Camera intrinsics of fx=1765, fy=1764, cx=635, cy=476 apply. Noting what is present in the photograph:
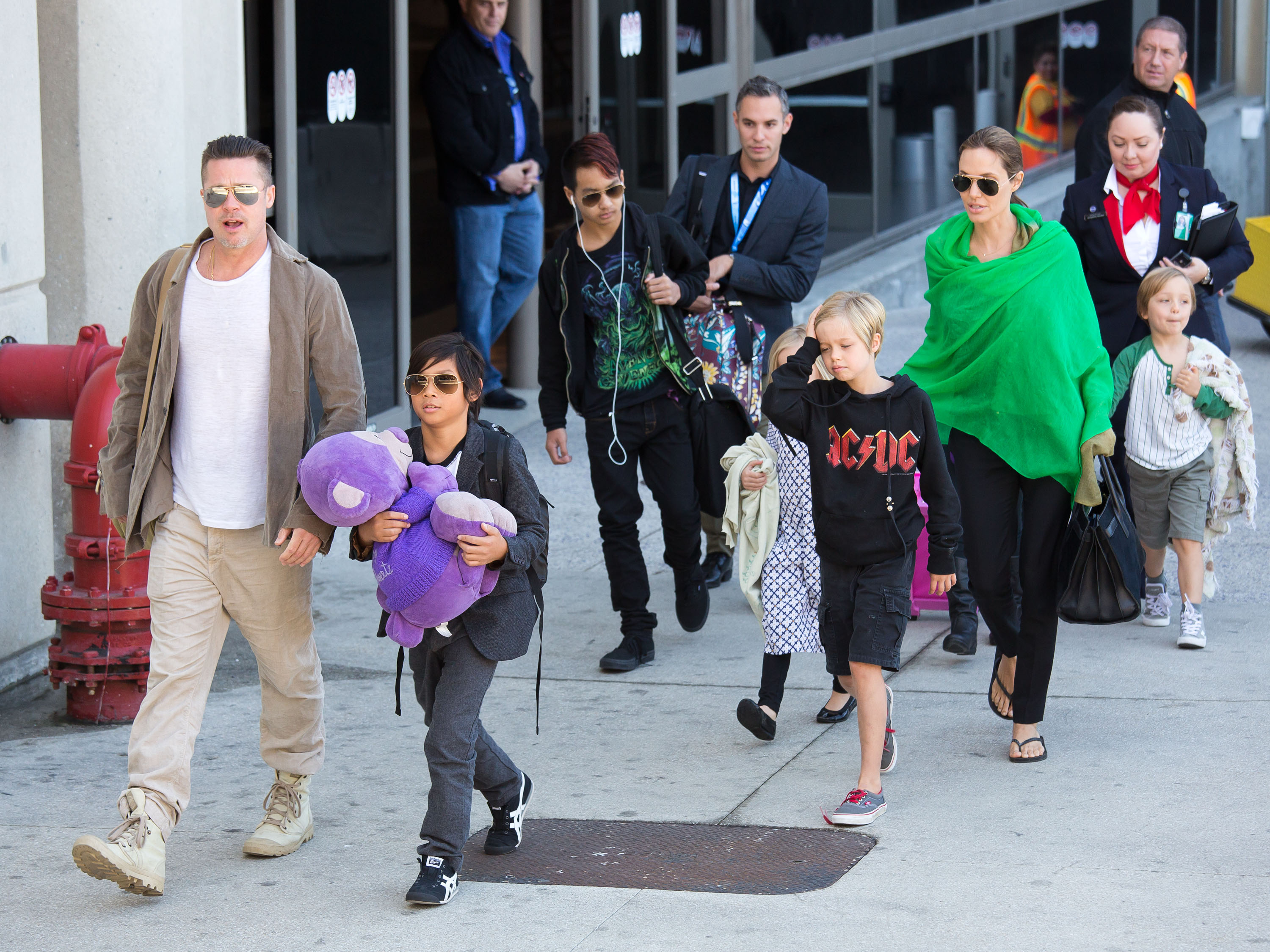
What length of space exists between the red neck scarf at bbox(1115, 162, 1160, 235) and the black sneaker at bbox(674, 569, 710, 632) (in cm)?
198

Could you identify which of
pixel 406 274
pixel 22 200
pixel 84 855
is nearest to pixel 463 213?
pixel 406 274

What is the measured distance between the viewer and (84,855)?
12.8ft

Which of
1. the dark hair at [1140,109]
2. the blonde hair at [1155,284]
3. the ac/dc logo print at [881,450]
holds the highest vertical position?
the dark hair at [1140,109]

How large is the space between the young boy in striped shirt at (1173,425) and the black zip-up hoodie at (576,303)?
155 centimetres

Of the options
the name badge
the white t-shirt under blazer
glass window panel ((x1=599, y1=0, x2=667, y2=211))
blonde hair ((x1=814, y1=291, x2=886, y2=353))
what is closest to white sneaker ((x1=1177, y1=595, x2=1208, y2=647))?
the name badge

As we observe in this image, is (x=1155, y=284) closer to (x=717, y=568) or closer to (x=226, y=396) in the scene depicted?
(x=717, y=568)

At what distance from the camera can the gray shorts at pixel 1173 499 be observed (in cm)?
624

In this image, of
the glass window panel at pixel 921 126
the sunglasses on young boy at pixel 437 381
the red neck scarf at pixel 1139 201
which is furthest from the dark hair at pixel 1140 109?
the glass window panel at pixel 921 126

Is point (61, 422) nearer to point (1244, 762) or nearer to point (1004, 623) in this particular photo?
point (1004, 623)

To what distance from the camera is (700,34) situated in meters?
11.8

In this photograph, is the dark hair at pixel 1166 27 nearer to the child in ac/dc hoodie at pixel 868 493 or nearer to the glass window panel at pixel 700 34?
the child in ac/dc hoodie at pixel 868 493

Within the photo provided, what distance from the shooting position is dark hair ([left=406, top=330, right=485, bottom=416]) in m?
Answer: 4.13

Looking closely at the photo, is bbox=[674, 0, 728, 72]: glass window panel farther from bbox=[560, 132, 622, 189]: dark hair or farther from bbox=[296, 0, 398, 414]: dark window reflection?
bbox=[560, 132, 622, 189]: dark hair

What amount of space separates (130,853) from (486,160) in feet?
19.6
